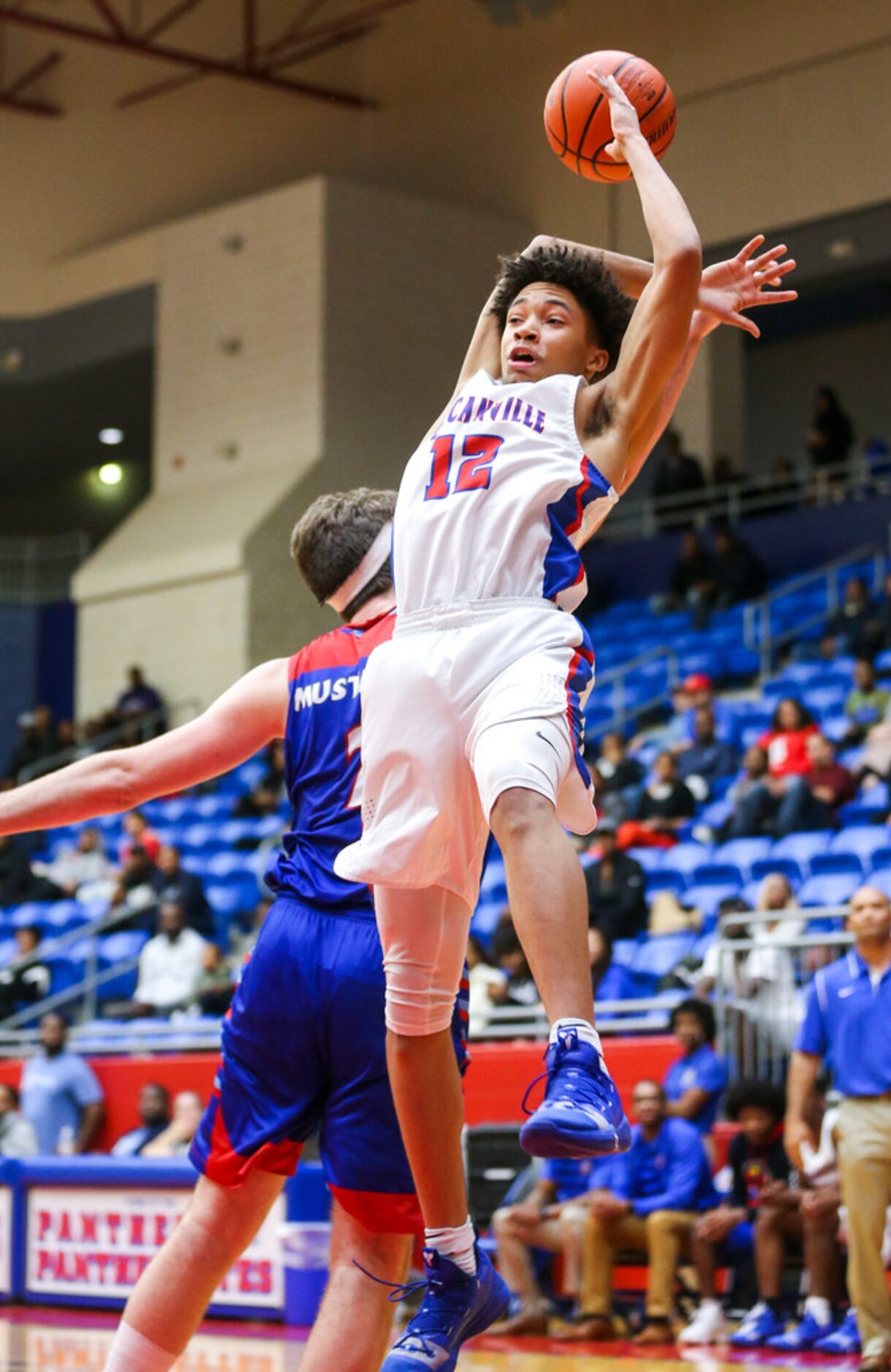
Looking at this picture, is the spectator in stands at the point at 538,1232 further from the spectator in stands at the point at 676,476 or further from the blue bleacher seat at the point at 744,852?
the spectator in stands at the point at 676,476

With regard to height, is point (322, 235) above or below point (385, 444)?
above

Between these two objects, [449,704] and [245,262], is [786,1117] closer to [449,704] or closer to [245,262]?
[449,704]

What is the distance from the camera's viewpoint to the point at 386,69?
20.9m

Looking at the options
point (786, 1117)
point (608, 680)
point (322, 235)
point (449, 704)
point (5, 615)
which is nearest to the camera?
point (449, 704)

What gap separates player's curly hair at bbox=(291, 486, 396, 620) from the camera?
13.4 ft

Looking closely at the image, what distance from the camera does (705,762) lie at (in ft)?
45.5

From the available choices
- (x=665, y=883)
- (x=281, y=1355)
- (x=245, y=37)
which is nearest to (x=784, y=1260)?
(x=281, y=1355)

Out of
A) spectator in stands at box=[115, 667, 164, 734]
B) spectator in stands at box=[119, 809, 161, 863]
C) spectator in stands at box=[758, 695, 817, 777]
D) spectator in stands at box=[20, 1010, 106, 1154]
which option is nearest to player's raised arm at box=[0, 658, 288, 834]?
spectator in stands at box=[20, 1010, 106, 1154]

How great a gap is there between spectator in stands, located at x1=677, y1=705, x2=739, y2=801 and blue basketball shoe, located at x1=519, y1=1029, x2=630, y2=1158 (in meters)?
10.5

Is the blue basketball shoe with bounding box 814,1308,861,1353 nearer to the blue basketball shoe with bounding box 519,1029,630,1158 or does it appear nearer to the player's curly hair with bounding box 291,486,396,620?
the player's curly hair with bounding box 291,486,396,620

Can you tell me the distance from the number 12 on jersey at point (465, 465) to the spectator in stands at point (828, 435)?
635 inches

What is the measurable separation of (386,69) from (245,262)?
2.61 m

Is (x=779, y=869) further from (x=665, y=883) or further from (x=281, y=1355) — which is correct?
(x=281, y=1355)

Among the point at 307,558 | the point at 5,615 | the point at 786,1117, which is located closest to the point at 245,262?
the point at 5,615
